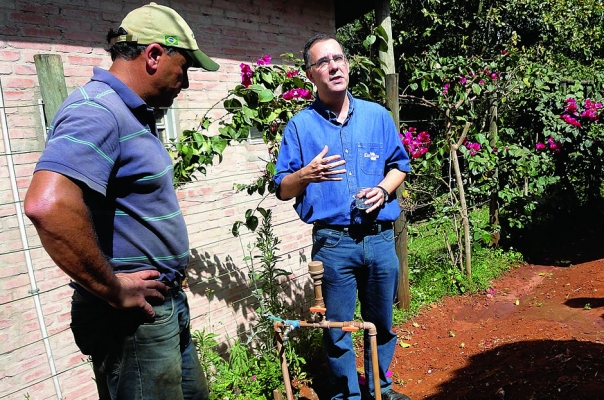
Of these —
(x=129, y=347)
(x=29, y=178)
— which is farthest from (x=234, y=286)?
(x=129, y=347)

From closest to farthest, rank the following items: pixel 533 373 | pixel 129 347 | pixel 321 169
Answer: pixel 129 347, pixel 321 169, pixel 533 373

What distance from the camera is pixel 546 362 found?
3.05 meters

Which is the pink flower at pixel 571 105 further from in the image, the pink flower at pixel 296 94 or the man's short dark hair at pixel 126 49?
the man's short dark hair at pixel 126 49

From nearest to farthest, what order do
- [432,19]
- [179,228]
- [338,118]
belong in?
1. [179,228]
2. [338,118]
3. [432,19]

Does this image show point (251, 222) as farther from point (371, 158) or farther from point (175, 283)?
point (175, 283)

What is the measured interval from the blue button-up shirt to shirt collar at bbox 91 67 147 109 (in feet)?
3.47

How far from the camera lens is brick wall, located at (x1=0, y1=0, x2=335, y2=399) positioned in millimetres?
2869

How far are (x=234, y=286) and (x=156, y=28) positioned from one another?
2.84 m

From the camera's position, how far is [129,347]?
163 cm

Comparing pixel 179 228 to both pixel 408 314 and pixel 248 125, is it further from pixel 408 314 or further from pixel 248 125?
pixel 408 314

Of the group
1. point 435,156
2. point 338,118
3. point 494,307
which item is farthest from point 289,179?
point 494,307

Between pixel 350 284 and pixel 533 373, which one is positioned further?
pixel 533 373

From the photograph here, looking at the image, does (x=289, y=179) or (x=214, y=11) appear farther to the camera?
(x=214, y=11)

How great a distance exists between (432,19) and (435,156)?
7.19m
